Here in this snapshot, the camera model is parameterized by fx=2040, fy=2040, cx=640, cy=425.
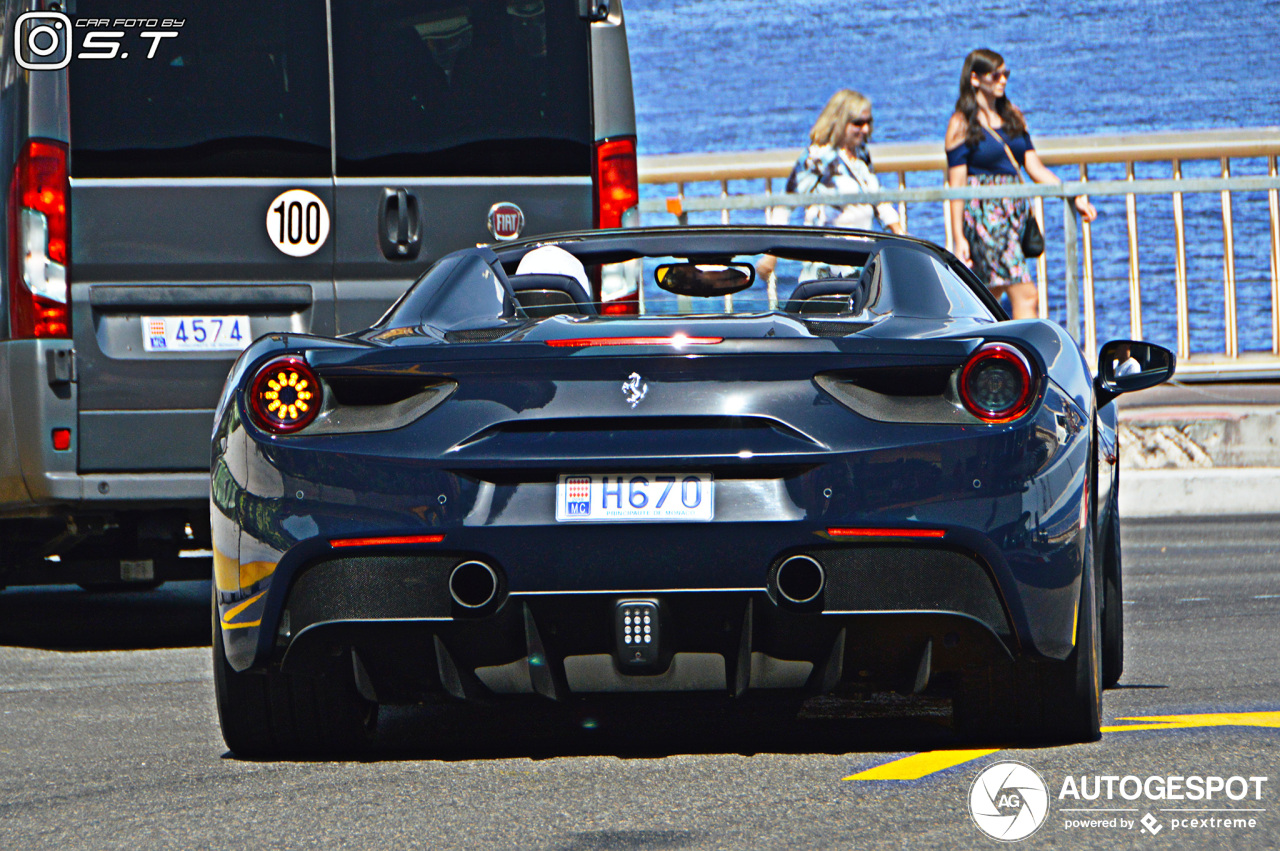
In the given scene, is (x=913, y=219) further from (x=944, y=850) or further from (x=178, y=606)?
(x=944, y=850)

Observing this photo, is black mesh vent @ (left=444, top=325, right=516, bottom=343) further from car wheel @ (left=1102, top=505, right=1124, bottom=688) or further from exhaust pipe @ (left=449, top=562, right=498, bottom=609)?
car wheel @ (left=1102, top=505, right=1124, bottom=688)

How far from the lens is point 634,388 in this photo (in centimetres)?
408

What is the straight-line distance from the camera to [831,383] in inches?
161

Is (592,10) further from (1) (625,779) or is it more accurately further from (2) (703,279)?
(1) (625,779)

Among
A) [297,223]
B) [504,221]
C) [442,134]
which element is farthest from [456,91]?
[297,223]

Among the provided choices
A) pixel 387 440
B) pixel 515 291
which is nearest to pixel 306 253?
pixel 515 291

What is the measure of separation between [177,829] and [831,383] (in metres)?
1.53

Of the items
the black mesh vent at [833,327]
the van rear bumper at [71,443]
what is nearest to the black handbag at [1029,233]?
the van rear bumper at [71,443]

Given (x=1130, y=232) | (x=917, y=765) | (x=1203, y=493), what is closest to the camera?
(x=917, y=765)

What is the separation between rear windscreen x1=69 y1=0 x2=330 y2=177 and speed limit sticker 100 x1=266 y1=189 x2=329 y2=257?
9 cm

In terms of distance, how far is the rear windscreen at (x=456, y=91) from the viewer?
6.95m

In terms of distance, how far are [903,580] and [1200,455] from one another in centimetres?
817

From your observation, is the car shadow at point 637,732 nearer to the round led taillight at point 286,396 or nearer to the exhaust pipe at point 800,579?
the exhaust pipe at point 800,579

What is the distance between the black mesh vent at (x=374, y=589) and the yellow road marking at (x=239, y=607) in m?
0.09
